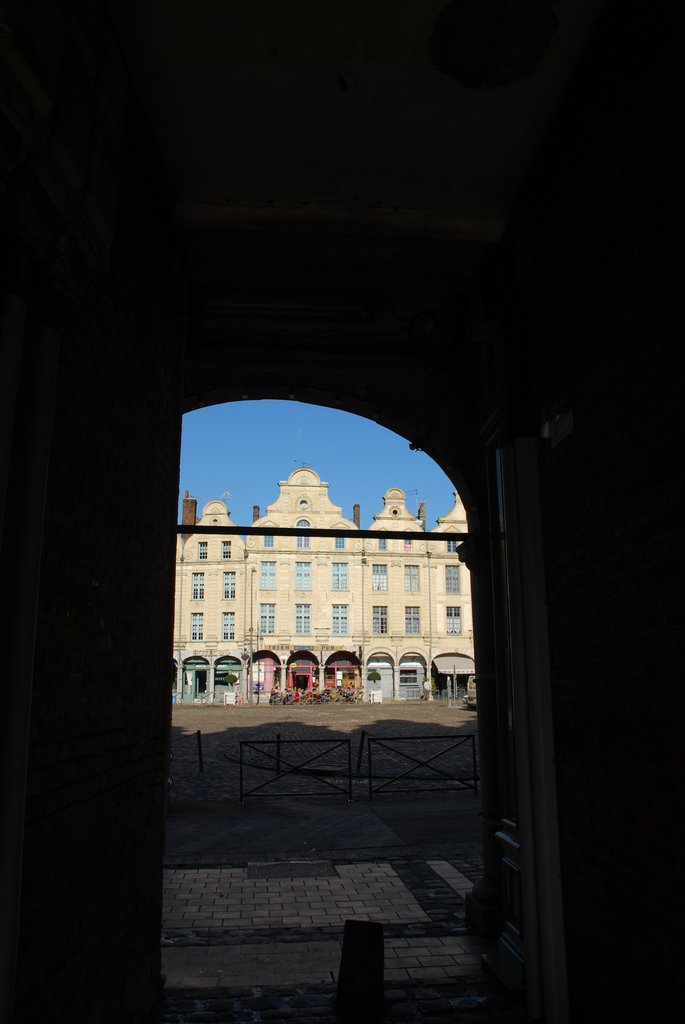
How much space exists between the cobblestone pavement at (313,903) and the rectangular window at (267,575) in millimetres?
30635

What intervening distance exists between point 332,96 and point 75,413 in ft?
6.86

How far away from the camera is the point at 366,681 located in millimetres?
42969

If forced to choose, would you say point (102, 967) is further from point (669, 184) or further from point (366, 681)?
point (366, 681)

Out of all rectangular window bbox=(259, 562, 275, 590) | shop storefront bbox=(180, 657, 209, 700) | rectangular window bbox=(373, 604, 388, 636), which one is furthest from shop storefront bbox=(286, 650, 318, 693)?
shop storefront bbox=(180, 657, 209, 700)

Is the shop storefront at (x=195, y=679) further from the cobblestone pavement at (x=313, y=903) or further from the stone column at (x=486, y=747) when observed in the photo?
the stone column at (x=486, y=747)

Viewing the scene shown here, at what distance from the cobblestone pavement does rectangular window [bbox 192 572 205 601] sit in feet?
102

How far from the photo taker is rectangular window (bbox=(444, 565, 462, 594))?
4484 cm

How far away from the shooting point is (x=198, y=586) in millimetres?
43094

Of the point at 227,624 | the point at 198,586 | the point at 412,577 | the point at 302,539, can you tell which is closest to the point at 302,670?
the point at 227,624

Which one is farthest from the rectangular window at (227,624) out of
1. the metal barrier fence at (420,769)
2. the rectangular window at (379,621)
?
the metal barrier fence at (420,769)

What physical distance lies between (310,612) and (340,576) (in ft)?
8.71

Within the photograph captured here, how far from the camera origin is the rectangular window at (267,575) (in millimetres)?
42938

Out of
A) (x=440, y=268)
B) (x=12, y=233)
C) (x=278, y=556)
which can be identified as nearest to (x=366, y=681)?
(x=278, y=556)

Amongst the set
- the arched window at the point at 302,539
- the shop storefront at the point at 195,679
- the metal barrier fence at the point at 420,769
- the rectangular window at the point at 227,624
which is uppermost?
the arched window at the point at 302,539
